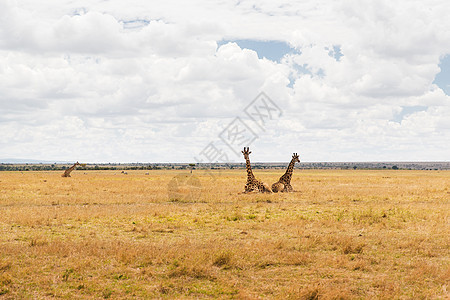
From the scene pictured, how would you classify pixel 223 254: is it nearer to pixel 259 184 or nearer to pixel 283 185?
pixel 259 184

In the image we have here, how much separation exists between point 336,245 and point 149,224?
760 centimetres

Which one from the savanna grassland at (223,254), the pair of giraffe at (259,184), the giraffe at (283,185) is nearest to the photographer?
the savanna grassland at (223,254)

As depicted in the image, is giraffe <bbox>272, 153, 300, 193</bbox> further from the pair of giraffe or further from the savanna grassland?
the savanna grassland

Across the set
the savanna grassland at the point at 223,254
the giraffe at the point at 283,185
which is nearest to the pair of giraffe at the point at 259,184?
the giraffe at the point at 283,185

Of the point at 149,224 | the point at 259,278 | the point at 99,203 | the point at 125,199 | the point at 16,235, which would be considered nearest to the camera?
the point at 259,278

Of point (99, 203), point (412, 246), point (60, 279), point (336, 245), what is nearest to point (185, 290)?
point (60, 279)

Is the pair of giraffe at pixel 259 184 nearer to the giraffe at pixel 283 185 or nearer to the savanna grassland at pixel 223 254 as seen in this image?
the giraffe at pixel 283 185

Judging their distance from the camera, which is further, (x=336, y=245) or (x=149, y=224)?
(x=149, y=224)

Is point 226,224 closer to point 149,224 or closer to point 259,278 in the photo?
point 149,224

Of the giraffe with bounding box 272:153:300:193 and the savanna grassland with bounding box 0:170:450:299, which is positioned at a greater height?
the giraffe with bounding box 272:153:300:193

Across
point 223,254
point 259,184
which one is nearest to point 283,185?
point 259,184

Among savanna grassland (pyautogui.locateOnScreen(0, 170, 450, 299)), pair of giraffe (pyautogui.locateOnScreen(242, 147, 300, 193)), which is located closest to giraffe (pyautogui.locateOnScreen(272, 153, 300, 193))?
pair of giraffe (pyautogui.locateOnScreen(242, 147, 300, 193))

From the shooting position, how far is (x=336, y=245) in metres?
12.9

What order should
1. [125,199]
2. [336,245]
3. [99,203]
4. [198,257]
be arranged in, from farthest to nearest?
[125,199] → [99,203] → [336,245] → [198,257]
